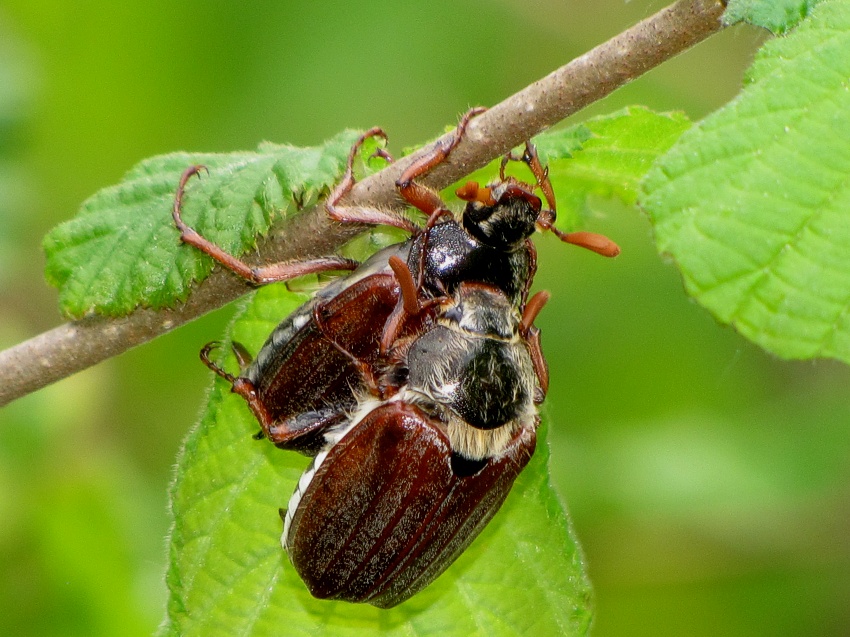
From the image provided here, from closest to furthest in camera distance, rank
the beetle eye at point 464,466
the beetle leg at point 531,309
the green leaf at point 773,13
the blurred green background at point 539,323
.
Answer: the green leaf at point 773,13, the beetle eye at point 464,466, the beetle leg at point 531,309, the blurred green background at point 539,323

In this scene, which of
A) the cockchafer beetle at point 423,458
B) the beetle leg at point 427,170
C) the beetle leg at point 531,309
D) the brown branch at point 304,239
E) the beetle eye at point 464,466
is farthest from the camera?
the beetle leg at point 531,309

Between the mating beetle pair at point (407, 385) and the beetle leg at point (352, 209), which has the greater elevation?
the beetle leg at point (352, 209)

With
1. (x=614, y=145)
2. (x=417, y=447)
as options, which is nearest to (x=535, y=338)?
(x=417, y=447)

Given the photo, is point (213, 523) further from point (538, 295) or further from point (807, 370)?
point (807, 370)

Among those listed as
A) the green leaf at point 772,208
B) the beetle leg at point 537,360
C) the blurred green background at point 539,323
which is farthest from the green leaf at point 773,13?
the blurred green background at point 539,323

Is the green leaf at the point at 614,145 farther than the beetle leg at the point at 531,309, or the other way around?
the beetle leg at the point at 531,309

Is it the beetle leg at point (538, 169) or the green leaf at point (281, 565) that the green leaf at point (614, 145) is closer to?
the beetle leg at point (538, 169)

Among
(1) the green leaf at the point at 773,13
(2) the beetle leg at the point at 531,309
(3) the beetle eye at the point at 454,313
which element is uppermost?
(1) the green leaf at the point at 773,13
